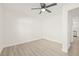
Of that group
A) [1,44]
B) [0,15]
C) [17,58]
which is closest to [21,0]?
[17,58]

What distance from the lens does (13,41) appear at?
3699 millimetres

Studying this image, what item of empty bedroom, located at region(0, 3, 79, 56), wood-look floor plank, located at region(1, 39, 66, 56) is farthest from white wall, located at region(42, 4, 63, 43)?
wood-look floor plank, located at region(1, 39, 66, 56)

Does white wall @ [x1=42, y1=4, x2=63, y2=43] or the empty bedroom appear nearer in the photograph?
the empty bedroom

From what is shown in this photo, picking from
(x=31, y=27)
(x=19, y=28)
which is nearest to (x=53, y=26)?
(x=31, y=27)

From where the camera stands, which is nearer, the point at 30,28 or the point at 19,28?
the point at 19,28

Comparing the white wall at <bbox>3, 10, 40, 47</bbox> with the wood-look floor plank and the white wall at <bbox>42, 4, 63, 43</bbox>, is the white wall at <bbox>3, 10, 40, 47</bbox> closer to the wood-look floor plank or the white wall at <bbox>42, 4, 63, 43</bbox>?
the white wall at <bbox>42, 4, 63, 43</bbox>

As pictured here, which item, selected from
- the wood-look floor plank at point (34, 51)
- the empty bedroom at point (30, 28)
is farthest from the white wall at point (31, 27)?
the wood-look floor plank at point (34, 51)

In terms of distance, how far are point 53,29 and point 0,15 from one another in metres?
2.28

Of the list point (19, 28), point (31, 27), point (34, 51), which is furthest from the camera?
point (31, 27)

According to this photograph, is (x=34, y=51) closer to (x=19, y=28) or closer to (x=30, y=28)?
(x=19, y=28)

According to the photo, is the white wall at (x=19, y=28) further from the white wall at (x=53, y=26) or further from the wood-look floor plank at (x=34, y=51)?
the wood-look floor plank at (x=34, y=51)

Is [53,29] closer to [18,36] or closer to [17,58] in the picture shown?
[18,36]

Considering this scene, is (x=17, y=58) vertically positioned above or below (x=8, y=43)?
above

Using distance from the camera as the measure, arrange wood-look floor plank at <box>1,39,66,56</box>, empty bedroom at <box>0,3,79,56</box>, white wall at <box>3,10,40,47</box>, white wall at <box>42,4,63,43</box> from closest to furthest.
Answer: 1. wood-look floor plank at <box>1,39,66,56</box>
2. empty bedroom at <box>0,3,79,56</box>
3. white wall at <box>3,10,40,47</box>
4. white wall at <box>42,4,63,43</box>
